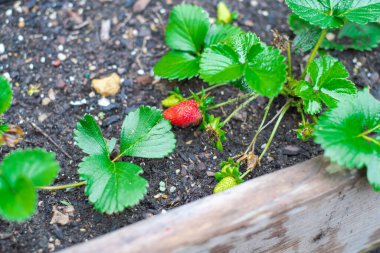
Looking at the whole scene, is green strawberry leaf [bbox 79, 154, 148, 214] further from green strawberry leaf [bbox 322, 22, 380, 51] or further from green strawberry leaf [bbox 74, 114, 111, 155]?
green strawberry leaf [bbox 322, 22, 380, 51]

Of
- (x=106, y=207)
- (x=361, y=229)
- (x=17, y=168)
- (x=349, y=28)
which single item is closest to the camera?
(x=17, y=168)

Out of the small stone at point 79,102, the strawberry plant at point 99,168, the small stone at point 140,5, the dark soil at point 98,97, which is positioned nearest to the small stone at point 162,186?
the dark soil at point 98,97

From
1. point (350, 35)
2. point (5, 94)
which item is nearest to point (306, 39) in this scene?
point (350, 35)

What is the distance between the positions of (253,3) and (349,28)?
323mm

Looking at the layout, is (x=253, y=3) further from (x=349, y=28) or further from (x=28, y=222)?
(x=28, y=222)

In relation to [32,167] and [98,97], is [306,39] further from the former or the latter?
[32,167]

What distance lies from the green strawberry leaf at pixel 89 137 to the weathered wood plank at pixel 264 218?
11.1 inches

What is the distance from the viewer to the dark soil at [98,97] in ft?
4.36

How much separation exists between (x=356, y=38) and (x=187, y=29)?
0.54m

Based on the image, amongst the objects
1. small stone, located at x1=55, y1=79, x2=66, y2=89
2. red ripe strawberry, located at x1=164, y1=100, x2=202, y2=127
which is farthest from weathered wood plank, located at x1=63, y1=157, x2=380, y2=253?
small stone, located at x1=55, y1=79, x2=66, y2=89

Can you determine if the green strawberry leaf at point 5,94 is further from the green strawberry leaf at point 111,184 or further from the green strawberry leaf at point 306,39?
the green strawberry leaf at point 306,39

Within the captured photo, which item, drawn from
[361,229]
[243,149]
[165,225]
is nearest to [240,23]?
[243,149]

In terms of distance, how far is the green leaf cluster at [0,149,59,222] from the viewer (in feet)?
3.53

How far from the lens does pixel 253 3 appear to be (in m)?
1.85
